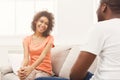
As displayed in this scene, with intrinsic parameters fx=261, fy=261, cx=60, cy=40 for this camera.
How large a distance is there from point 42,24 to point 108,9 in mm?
1994

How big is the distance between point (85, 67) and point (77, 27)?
2862 mm

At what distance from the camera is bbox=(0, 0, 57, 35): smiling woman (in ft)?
14.3

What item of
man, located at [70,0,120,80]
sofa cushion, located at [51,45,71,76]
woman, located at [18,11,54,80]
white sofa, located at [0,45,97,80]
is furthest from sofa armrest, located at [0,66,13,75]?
man, located at [70,0,120,80]

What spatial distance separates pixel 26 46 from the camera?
10.7 ft

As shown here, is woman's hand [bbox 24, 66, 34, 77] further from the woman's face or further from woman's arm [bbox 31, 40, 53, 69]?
the woman's face

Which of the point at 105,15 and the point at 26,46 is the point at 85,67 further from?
the point at 26,46

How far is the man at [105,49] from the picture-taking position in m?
1.29

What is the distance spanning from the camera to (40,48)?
3.16 meters

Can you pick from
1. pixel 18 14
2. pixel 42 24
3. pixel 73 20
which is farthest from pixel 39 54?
pixel 18 14

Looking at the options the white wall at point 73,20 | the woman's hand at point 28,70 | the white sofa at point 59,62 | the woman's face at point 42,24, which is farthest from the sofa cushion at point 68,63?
the white wall at point 73,20

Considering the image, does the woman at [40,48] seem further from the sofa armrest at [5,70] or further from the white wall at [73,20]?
the white wall at [73,20]

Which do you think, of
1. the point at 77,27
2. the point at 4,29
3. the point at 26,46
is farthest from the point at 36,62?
the point at 4,29

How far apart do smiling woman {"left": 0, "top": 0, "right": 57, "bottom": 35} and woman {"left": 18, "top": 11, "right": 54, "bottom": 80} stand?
3.10 ft

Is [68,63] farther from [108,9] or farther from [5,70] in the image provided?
[108,9]
